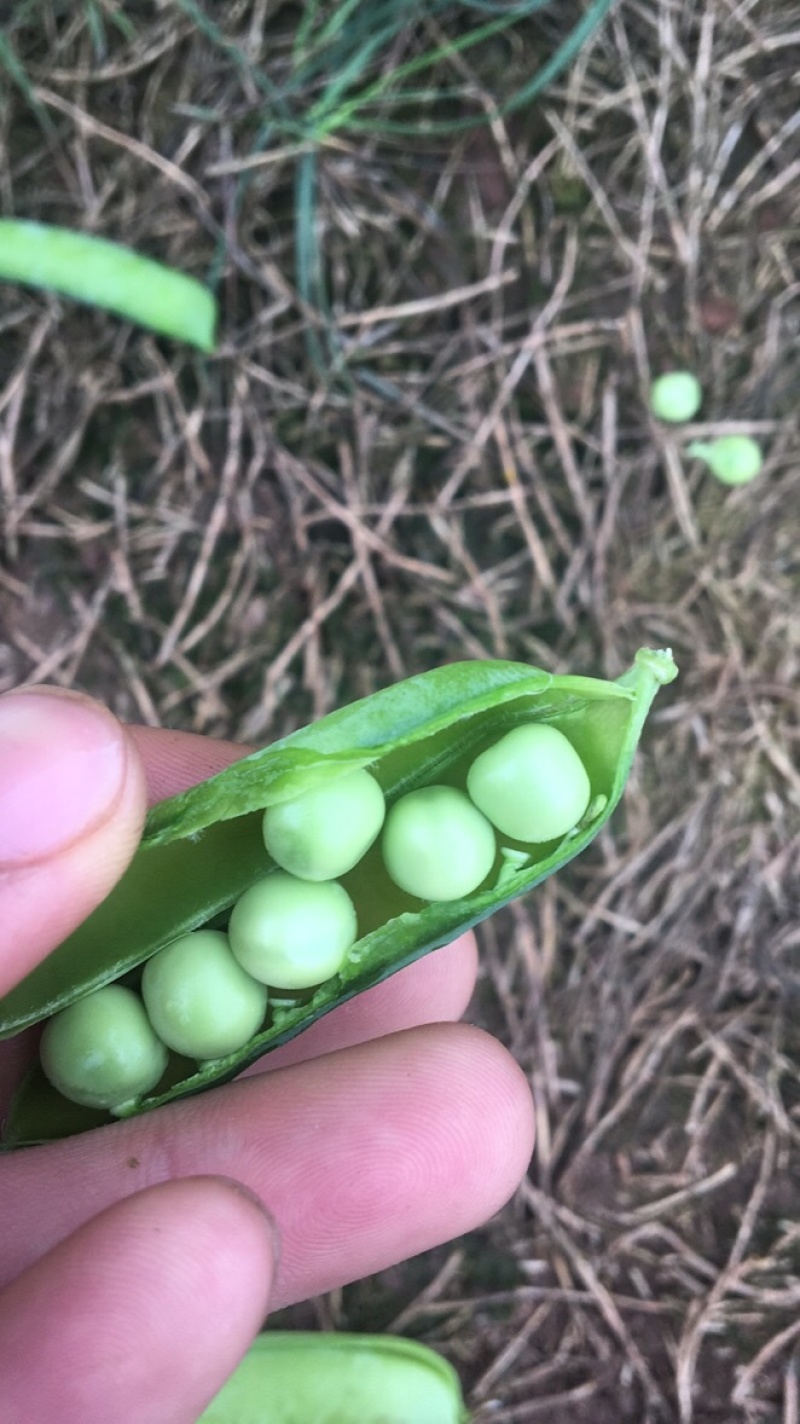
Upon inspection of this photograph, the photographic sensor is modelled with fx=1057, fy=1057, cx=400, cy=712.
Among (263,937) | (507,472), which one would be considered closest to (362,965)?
(263,937)

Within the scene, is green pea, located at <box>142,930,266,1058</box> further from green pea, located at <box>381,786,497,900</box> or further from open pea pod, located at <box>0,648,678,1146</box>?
green pea, located at <box>381,786,497,900</box>

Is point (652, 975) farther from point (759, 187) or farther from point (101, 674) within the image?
point (759, 187)

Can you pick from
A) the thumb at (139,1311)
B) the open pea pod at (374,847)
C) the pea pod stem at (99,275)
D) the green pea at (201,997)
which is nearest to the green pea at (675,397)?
the pea pod stem at (99,275)

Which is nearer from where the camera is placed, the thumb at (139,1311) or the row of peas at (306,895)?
the thumb at (139,1311)

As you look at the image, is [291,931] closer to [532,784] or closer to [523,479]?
[532,784]

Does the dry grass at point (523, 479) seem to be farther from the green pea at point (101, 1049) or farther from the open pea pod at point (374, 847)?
the green pea at point (101, 1049)

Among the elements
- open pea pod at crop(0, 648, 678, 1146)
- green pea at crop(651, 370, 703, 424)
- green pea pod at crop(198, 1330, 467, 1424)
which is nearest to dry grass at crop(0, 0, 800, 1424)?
A: green pea at crop(651, 370, 703, 424)

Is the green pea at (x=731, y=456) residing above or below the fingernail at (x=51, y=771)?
below
